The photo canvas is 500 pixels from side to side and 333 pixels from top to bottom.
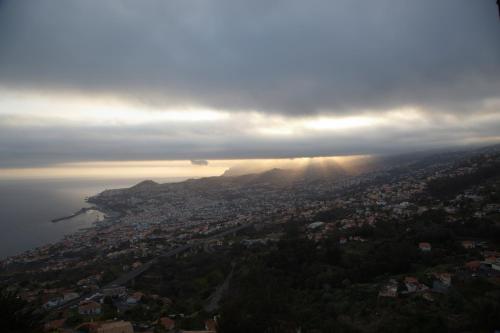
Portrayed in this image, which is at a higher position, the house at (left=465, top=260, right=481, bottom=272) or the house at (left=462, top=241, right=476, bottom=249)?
the house at (left=465, top=260, right=481, bottom=272)

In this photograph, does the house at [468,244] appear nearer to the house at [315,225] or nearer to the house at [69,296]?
the house at [315,225]

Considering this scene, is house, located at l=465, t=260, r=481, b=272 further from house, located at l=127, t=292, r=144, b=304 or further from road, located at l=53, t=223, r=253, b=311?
road, located at l=53, t=223, r=253, b=311

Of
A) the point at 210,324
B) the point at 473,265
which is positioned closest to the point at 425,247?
the point at 473,265

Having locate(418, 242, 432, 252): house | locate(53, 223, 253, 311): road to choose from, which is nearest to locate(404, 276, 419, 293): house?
locate(418, 242, 432, 252): house

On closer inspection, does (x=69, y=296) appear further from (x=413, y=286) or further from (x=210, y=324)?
(x=413, y=286)

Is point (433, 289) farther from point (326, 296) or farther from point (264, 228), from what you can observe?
point (264, 228)

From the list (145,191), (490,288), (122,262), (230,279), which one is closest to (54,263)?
(122,262)

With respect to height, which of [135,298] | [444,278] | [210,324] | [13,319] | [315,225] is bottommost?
[135,298]
